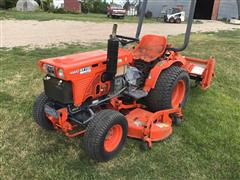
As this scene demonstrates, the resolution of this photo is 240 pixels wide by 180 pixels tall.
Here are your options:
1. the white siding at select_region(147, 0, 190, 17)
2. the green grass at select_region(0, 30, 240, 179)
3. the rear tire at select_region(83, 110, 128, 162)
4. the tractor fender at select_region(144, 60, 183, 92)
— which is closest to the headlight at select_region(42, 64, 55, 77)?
the rear tire at select_region(83, 110, 128, 162)

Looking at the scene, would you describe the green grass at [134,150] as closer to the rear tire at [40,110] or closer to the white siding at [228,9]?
the rear tire at [40,110]

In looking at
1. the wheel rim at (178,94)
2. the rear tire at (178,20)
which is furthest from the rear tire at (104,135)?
the rear tire at (178,20)

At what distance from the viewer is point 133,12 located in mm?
34500

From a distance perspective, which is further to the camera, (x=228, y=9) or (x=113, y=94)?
(x=228, y=9)

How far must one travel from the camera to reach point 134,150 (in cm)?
351

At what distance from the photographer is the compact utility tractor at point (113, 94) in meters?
3.07

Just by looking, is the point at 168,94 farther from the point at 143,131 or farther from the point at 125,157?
the point at 125,157

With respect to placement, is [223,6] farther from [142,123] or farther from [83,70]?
[83,70]

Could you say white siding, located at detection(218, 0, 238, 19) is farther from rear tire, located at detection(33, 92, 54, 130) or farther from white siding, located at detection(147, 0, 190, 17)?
rear tire, located at detection(33, 92, 54, 130)

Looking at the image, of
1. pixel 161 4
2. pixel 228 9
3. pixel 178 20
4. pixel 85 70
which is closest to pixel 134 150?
pixel 85 70

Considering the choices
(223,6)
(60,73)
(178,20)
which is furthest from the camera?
(223,6)

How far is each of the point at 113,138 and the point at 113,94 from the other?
53cm

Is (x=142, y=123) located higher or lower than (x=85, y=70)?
lower

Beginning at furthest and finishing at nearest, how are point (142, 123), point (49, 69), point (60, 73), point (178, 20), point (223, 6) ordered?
point (223, 6), point (178, 20), point (142, 123), point (49, 69), point (60, 73)
